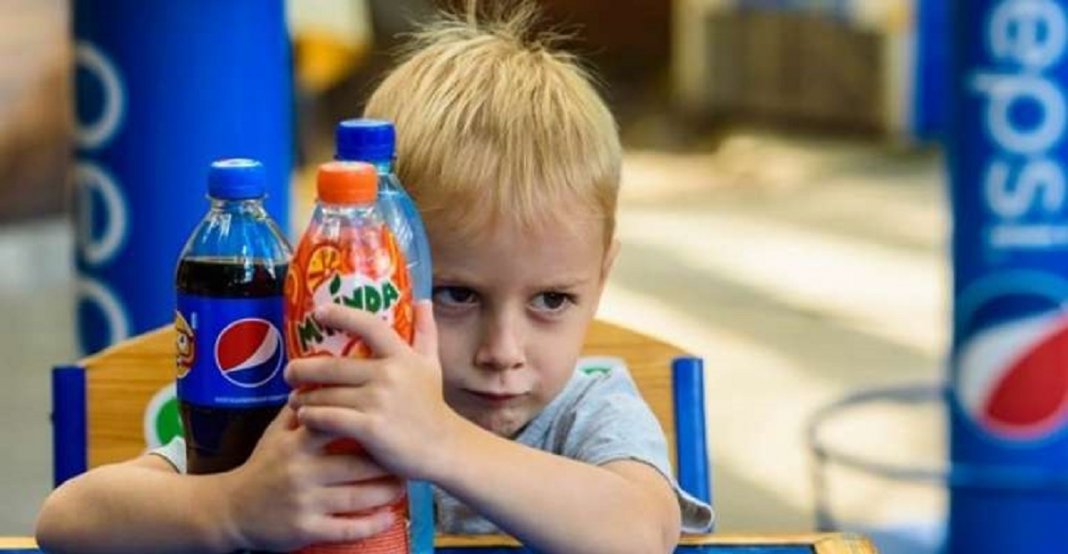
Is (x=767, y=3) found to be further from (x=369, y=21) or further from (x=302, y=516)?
(x=302, y=516)

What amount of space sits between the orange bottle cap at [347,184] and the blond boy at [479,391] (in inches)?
3.5

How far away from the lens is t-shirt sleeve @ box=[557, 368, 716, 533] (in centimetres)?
192

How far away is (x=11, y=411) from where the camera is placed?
18.4 feet

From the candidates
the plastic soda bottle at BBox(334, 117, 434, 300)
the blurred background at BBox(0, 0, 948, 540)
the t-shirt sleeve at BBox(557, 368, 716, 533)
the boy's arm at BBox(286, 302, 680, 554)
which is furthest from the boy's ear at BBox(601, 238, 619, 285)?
the blurred background at BBox(0, 0, 948, 540)

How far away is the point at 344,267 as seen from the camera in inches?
60.6

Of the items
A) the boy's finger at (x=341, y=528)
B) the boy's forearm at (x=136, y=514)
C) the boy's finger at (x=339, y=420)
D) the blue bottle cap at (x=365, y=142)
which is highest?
the blue bottle cap at (x=365, y=142)

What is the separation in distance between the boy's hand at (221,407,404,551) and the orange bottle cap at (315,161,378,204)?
0.17 m

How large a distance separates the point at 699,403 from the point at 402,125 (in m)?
0.57

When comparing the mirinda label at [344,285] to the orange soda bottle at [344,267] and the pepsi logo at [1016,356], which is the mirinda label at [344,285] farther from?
the pepsi logo at [1016,356]

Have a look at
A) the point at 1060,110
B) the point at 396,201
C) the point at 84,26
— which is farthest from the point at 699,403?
the point at 1060,110

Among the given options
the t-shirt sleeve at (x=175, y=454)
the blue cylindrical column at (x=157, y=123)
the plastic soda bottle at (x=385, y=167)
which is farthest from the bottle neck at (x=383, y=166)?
the blue cylindrical column at (x=157, y=123)

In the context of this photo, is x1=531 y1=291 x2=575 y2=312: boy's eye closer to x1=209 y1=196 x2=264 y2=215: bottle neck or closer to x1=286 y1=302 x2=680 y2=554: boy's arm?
x1=286 y1=302 x2=680 y2=554: boy's arm

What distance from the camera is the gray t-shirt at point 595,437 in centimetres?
192

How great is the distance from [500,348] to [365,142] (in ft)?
0.86
